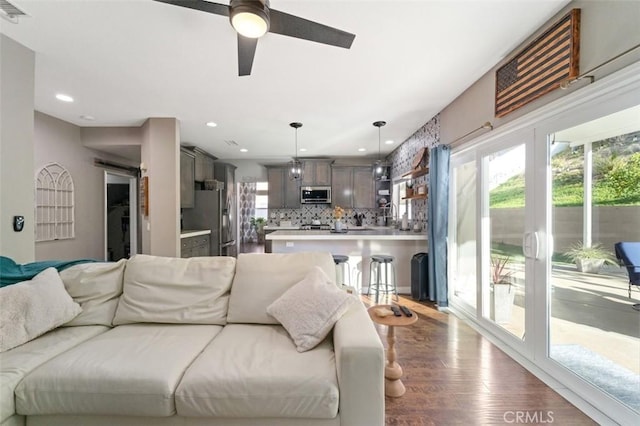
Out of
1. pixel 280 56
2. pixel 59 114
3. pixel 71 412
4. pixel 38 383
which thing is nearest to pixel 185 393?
pixel 71 412

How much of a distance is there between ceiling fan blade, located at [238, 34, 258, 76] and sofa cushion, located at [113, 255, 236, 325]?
57.4 inches

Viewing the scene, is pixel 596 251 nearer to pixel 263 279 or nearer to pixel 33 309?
pixel 263 279

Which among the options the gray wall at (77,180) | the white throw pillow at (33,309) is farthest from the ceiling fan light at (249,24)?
the gray wall at (77,180)

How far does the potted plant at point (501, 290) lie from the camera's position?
2.64m

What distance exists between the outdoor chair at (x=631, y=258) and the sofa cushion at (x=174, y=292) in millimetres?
2582

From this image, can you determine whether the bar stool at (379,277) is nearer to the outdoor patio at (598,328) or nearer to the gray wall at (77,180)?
the outdoor patio at (598,328)

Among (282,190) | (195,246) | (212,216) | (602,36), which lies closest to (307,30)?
(602,36)

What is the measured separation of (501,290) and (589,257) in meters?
0.98

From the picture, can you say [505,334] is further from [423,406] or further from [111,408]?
[111,408]

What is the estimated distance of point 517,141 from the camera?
7.77 ft

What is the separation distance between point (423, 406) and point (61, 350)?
222 centimetres

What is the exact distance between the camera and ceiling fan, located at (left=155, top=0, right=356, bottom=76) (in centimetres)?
134

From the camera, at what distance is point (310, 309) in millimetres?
1686

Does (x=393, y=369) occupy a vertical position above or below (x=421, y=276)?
below
